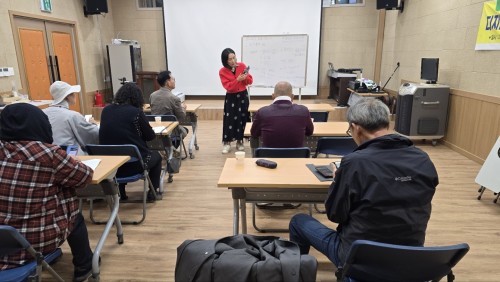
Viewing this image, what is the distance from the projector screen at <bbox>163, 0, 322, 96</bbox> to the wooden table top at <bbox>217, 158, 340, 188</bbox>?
17.8 feet

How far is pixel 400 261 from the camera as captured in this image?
1.24m

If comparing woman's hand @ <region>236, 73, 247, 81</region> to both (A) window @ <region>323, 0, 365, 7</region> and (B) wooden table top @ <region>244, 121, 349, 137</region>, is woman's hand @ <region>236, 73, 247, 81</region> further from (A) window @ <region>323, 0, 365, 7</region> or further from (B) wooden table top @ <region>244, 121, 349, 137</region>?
(A) window @ <region>323, 0, 365, 7</region>

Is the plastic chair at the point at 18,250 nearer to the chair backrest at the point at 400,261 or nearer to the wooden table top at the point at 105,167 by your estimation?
the wooden table top at the point at 105,167

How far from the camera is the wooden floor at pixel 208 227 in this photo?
2.30 meters

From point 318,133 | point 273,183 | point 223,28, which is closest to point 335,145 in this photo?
point 318,133

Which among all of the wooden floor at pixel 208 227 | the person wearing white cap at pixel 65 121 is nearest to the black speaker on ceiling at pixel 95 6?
the wooden floor at pixel 208 227

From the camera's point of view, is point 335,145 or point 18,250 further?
point 335,145

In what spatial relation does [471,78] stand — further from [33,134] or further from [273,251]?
[33,134]

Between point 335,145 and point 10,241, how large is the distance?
2.44 meters

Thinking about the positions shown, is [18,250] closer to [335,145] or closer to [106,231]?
[106,231]

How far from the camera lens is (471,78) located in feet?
15.4

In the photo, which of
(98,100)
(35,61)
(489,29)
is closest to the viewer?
(489,29)

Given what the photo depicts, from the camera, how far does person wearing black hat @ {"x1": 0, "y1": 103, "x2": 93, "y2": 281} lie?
157cm

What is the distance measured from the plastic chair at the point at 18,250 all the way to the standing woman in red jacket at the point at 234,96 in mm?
3521
